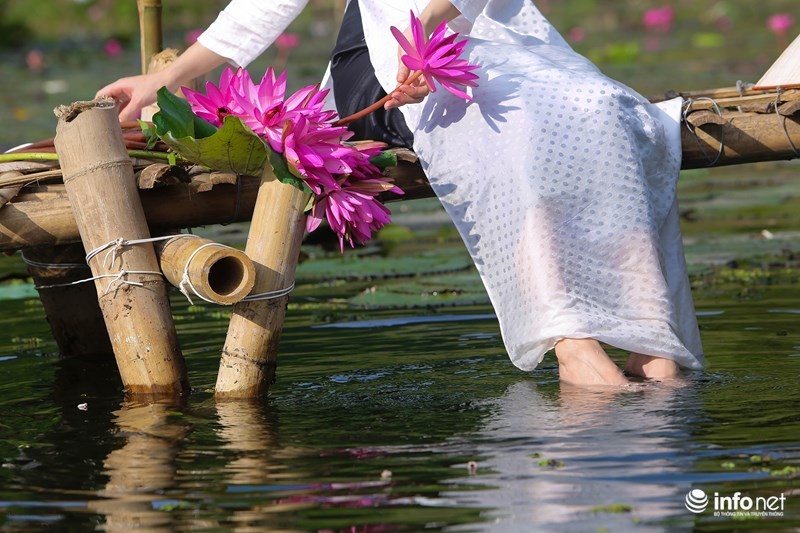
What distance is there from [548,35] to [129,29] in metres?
18.0

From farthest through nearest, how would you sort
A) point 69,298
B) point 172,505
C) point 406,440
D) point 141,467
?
point 69,298 < point 406,440 < point 141,467 < point 172,505

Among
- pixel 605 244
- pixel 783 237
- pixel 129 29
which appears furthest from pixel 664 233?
pixel 129 29

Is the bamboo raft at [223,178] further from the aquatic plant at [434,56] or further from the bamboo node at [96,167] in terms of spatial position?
the aquatic plant at [434,56]

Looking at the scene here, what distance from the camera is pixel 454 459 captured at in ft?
8.71

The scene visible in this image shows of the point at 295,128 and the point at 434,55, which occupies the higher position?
the point at 434,55

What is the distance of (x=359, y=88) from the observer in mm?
3643

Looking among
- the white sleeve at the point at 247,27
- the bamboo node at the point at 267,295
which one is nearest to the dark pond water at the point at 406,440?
the bamboo node at the point at 267,295

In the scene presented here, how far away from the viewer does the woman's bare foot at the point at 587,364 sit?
3.16 m

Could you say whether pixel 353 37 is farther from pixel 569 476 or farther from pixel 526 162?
pixel 569 476

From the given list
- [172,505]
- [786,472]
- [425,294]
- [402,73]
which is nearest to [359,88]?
[402,73]

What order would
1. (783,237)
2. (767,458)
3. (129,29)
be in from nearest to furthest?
(767,458), (783,237), (129,29)

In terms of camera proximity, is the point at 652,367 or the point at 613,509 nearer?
the point at 613,509

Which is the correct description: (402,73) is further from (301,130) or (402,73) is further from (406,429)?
(406,429)

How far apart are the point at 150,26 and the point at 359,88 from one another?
3.25 feet
